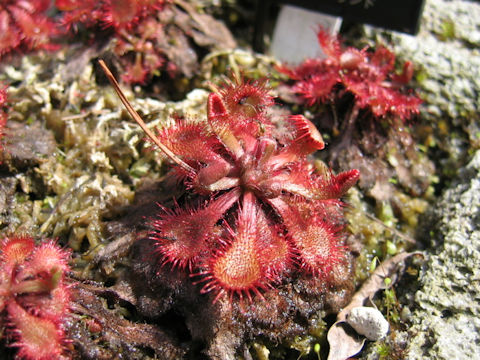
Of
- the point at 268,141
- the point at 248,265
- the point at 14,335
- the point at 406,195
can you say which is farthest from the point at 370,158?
the point at 14,335

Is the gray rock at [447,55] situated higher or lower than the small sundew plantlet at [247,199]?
higher

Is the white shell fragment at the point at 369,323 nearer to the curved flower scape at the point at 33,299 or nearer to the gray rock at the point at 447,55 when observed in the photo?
the curved flower scape at the point at 33,299

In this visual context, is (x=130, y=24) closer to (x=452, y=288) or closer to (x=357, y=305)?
(x=357, y=305)

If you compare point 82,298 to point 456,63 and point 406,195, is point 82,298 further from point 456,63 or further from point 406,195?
point 456,63

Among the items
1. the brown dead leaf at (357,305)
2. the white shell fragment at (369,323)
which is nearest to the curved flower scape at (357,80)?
the brown dead leaf at (357,305)

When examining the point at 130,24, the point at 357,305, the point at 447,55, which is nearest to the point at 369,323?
the point at 357,305

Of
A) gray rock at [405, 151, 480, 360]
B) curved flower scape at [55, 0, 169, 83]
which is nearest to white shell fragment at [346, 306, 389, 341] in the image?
gray rock at [405, 151, 480, 360]
